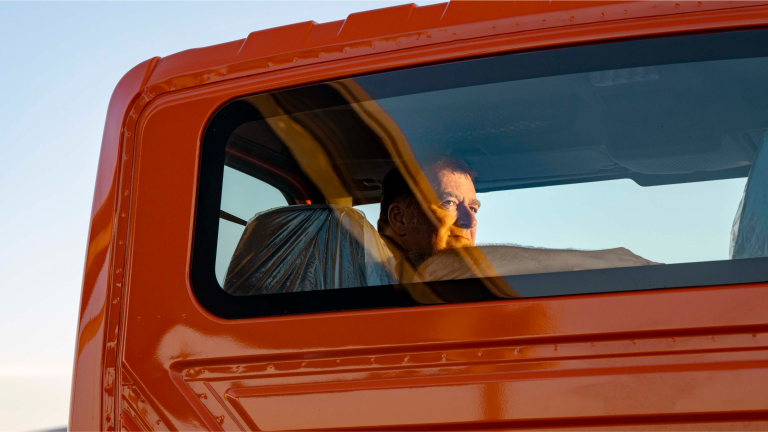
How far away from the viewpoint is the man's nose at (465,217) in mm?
1694

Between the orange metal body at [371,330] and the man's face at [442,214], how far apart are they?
18.9 inches

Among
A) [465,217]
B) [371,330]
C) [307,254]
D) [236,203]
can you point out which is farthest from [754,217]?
[236,203]

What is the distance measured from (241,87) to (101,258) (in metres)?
0.64

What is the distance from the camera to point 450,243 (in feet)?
5.91

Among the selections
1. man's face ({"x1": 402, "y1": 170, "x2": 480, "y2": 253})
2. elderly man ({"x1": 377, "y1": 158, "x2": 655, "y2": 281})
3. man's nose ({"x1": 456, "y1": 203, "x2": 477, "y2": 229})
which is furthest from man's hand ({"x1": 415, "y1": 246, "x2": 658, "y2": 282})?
man's face ({"x1": 402, "y1": 170, "x2": 480, "y2": 253})

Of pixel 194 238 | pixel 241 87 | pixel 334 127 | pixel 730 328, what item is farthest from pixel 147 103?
pixel 730 328

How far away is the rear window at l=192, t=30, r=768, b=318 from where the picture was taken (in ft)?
4.60

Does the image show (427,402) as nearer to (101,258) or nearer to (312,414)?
(312,414)

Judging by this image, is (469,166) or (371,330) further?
(469,166)

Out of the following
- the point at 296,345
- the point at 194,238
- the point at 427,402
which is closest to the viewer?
the point at 427,402

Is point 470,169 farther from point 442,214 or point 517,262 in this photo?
Answer: point 517,262

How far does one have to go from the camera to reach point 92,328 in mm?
1634

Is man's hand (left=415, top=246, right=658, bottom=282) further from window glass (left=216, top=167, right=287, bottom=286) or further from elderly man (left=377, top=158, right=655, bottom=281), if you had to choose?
window glass (left=216, top=167, right=287, bottom=286)

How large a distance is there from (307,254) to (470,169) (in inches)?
27.9
